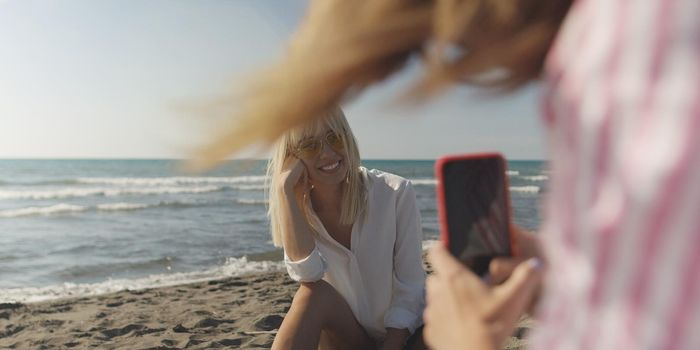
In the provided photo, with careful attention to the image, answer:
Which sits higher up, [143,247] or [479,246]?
[479,246]

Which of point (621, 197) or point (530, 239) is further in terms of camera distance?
point (530, 239)

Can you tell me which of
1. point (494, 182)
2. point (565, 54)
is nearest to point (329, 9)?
point (565, 54)

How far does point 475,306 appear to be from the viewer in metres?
0.80

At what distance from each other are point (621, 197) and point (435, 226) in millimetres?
14142

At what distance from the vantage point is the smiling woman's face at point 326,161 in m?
3.82

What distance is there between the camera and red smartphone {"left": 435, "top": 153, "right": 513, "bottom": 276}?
930 mm

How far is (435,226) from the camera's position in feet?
47.8

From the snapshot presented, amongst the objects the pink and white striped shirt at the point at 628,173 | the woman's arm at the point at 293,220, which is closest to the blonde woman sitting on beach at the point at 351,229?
the woman's arm at the point at 293,220

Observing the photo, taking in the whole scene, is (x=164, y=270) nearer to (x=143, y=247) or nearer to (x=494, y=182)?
(x=143, y=247)

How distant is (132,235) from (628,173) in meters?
13.1

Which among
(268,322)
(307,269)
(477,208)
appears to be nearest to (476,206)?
(477,208)

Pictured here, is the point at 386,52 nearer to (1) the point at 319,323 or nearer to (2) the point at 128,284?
(1) the point at 319,323

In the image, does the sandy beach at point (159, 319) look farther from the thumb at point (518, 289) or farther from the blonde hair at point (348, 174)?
the thumb at point (518, 289)

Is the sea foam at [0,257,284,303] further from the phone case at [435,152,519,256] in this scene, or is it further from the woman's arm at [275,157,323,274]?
the phone case at [435,152,519,256]
